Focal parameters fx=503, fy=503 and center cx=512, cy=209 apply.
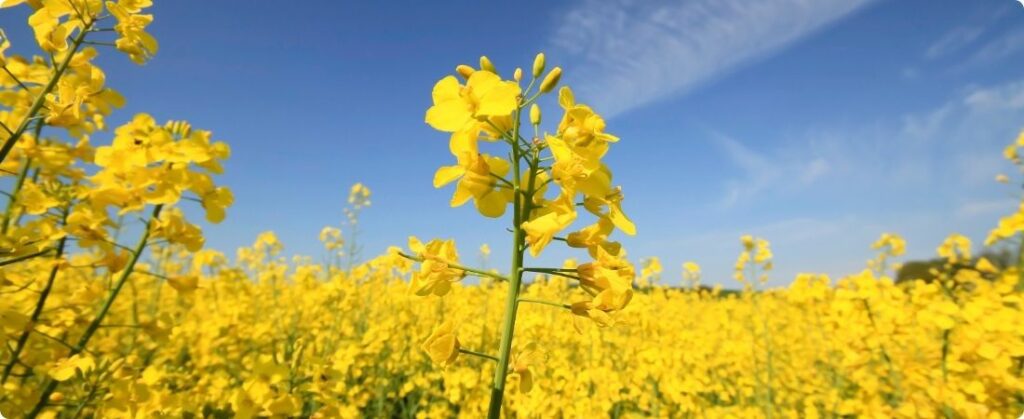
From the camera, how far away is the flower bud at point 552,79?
53.2 inches

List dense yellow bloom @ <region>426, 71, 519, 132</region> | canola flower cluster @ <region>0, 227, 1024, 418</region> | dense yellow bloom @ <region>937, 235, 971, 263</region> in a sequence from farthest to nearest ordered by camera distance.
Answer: dense yellow bloom @ <region>937, 235, 971, 263</region> → canola flower cluster @ <region>0, 227, 1024, 418</region> → dense yellow bloom @ <region>426, 71, 519, 132</region>

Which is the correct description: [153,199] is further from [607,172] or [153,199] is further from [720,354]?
[720,354]

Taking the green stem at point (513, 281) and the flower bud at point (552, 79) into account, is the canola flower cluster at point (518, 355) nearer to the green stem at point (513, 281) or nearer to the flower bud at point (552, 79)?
the green stem at point (513, 281)

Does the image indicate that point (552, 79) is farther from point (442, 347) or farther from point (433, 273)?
point (442, 347)

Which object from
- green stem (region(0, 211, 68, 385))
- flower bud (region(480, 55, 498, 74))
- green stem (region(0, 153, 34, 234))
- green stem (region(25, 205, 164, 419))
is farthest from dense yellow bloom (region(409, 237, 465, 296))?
green stem (region(0, 153, 34, 234))

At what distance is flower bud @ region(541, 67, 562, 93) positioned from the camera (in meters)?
1.35

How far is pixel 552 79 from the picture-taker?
1353 millimetres

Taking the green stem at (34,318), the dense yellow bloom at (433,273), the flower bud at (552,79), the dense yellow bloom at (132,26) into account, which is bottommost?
the green stem at (34,318)

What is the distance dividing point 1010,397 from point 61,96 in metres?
4.35

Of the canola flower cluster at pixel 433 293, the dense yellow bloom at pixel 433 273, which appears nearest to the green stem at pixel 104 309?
the canola flower cluster at pixel 433 293

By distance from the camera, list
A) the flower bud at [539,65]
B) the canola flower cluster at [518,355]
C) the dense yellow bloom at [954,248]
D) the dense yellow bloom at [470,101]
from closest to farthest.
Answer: the dense yellow bloom at [470,101], the flower bud at [539,65], the canola flower cluster at [518,355], the dense yellow bloom at [954,248]

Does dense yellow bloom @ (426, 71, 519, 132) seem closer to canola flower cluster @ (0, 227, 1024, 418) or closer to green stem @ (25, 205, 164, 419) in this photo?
canola flower cluster @ (0, 227, 1024, 418)

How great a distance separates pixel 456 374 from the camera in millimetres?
4668

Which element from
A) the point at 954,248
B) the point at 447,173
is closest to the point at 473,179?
the point at 447,173
